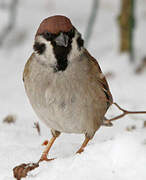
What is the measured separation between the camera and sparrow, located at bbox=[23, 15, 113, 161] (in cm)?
291

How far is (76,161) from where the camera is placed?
249cm

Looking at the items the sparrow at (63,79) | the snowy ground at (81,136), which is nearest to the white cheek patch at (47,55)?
the sparrow at (63,79)

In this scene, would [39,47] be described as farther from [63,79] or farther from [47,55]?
[63,79]

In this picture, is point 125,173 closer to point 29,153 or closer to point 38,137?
point 29,153

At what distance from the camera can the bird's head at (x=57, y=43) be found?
2.87 metres

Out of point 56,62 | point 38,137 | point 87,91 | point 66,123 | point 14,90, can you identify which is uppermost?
point 56,62

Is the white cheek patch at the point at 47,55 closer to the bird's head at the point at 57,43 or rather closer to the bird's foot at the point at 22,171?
the bird's head at the point at 57,43

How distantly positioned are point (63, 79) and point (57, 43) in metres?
0.26

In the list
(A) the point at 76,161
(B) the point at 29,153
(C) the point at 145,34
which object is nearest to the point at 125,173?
(A) the point at 76,161

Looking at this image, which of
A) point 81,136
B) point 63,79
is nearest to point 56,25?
point 63,79

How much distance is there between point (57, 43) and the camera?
113 inches

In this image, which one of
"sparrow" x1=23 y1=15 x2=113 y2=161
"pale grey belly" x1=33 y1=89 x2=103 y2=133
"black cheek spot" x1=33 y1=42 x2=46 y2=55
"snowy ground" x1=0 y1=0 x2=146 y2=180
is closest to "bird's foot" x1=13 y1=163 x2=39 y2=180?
"snowy ground" x1=0 y1=0 x2=146 y2=180

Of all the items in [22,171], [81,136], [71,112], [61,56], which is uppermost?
[61,56]

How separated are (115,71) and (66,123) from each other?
3.57m
